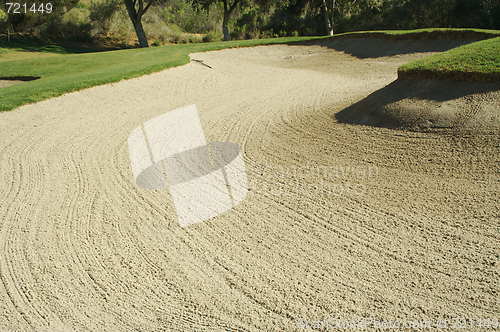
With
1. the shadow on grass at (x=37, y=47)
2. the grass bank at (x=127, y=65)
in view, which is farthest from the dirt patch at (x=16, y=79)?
the shadow on grass at (x=37, y=47)

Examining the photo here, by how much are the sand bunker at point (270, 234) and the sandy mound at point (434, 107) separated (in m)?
0.09

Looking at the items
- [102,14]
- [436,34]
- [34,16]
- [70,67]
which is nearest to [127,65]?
[70,67]

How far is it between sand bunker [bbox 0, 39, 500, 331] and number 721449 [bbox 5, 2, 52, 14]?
2267 cm

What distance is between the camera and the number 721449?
2472cm

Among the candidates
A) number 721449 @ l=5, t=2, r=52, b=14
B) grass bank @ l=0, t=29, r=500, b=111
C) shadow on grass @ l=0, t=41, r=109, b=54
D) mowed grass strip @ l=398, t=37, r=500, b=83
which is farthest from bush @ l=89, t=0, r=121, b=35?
mowed grass strip @ l=398, t=37, r=500, b=83

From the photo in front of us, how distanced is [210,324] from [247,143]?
4679 mm

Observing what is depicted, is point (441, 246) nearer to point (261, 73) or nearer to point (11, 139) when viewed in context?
point (11, 139)

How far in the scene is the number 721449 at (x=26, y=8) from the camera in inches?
973

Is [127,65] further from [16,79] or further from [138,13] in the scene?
[138,13]

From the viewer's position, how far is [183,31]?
3391 centimetres

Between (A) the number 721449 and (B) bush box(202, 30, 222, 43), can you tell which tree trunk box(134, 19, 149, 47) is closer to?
(B) bush box(202, 30, 222, 43)

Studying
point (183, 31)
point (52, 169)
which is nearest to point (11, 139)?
point (52, 169)

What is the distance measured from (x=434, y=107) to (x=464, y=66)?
3.89 ft

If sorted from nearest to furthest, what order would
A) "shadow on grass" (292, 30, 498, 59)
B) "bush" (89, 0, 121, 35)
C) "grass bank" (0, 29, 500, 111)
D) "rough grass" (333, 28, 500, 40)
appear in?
"grass bank" (0, 29, 500, 111) < "rough grass" (333, 28, 500, 40) < "shadow on grass" (292, 30, 498, 59) < "bush" (89, 0, 121, 35)
